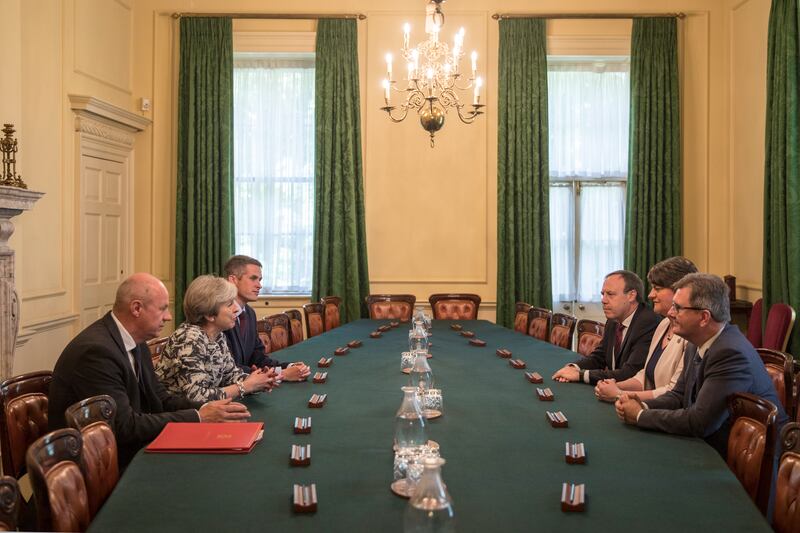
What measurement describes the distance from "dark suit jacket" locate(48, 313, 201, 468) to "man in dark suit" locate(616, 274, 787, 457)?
5.64 ft

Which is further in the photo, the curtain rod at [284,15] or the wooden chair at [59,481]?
the curtain rod at [284,15]

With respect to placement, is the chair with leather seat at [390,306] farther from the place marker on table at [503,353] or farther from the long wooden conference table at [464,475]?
the long wooden conference table at [464,475]

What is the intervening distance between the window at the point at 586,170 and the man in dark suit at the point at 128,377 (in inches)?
220

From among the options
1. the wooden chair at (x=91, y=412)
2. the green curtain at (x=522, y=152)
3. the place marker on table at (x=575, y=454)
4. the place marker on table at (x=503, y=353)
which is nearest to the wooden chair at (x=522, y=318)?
the green curtain at (x=522, y=152)

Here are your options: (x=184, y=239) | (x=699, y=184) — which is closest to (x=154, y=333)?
(x=184, y=239)

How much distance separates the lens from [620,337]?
13.9ft

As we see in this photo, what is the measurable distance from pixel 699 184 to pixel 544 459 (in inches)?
248

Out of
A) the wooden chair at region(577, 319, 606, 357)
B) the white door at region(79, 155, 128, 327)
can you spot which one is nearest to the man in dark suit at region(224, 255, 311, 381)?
the wooden chair at region(577, 319, 606, 357)

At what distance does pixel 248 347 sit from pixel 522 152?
4.28 meters

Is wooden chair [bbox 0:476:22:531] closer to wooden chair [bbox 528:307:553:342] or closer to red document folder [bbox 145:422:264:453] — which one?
red document folder [bbox 145:422:264:453]

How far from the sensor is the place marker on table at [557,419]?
282cm

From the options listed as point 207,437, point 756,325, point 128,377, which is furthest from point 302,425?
point 756,325

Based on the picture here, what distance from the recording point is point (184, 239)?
308 inches

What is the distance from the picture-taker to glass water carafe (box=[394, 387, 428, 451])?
6.63ft
